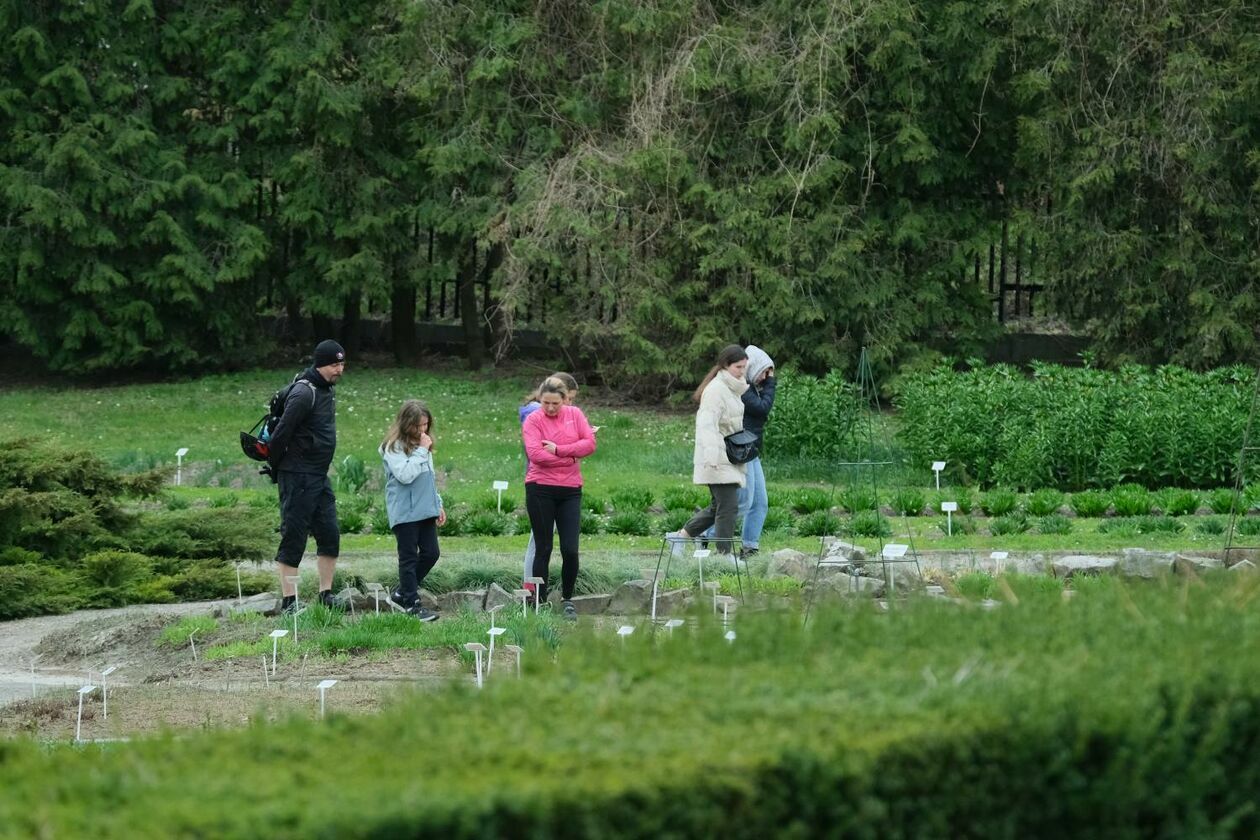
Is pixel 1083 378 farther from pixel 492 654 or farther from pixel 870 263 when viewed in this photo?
pixel 492 654

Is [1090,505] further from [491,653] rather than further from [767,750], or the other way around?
[767,750]

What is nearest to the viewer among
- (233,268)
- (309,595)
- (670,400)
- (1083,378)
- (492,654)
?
(492,654)


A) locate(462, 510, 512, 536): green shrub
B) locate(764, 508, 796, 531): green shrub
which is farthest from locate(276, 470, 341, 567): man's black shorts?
locate(764, 508, 796, 531): green shrub

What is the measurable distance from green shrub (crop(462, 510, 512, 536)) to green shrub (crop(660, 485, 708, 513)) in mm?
1406

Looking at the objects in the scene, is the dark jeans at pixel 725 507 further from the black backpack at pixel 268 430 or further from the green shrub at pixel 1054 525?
the black backpack at pixel 268 430

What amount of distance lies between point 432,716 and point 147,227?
21.2 meters

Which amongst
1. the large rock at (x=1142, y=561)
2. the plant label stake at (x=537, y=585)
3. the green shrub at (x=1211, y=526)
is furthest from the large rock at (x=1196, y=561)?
the plant label stake at (x=537, y=585)

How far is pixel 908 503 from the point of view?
562 inches

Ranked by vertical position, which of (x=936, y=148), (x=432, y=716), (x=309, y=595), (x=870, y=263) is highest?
(x=936, y=148)

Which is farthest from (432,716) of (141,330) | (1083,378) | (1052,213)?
(141,330)

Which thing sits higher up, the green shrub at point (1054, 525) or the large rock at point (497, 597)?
the green shrub at point (1054, 525)

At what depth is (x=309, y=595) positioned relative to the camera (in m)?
11.0

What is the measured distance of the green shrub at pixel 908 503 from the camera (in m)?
14.2

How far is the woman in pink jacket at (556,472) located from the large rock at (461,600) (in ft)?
1.69
